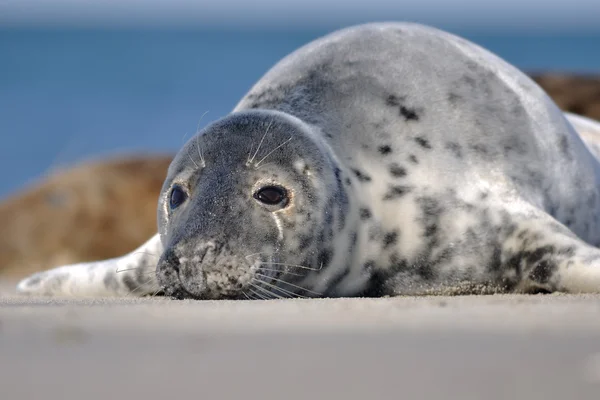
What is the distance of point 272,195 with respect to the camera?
3.90 metres

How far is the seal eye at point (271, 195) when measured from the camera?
389cm

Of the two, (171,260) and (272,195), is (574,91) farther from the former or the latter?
(171,260)

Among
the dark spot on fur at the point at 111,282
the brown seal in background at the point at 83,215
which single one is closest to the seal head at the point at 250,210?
the dark spot on fur at the point at 111,282

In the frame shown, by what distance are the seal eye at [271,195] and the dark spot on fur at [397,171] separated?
572mm

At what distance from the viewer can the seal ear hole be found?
3.89 m

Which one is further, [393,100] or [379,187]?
[393,100]

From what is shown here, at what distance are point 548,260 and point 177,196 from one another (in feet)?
4.47

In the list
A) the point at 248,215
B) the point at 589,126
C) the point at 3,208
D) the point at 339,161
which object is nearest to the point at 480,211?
the point at 339,161

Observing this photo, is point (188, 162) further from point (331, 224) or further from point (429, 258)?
point (429, 258)

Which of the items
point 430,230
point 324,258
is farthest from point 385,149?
point 324,258

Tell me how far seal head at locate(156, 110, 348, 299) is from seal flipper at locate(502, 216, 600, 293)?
2.28 ft

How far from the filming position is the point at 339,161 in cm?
418

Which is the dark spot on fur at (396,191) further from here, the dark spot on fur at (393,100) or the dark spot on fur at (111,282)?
the dark spot on fur at (111,282)

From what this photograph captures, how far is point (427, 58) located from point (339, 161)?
824 mm
